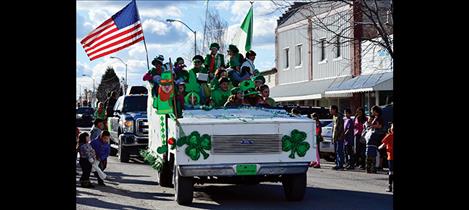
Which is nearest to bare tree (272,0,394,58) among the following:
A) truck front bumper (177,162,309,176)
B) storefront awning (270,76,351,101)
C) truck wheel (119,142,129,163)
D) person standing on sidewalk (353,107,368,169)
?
person standing on sidewalk (353,107,368,169)

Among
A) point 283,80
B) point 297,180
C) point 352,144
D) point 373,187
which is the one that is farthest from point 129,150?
point 283,80

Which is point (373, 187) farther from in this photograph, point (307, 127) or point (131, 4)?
point (131, 4)

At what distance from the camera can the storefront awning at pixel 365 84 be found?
3126 cm

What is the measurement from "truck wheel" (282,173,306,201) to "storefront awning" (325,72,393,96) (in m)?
19.0

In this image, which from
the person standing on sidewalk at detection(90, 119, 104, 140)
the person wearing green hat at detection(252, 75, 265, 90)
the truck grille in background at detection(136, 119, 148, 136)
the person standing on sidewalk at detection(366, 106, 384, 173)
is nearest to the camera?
the person wearing green hat at detection(252, 75, 265, 90)

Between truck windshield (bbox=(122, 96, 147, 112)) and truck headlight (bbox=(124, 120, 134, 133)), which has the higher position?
truck windshield (bbox=(122, 96, 147, 112))

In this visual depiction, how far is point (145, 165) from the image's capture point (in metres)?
21.8

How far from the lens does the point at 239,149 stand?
1190 cm

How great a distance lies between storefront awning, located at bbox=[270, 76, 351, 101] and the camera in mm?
38537

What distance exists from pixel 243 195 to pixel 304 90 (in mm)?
27495

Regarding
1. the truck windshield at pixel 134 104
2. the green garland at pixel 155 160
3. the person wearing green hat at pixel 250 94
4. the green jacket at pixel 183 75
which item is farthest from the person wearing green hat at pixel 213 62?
the truck windshield at pixel 134 104

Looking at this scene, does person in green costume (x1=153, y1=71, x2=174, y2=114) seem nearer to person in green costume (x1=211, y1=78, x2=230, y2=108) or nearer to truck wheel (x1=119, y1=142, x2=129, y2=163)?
person in green costume (x1=211, y1=78, x2=230, y2=108)

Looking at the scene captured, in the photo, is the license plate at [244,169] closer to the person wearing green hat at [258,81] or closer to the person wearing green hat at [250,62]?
the person wearing green hat at [258,81]
